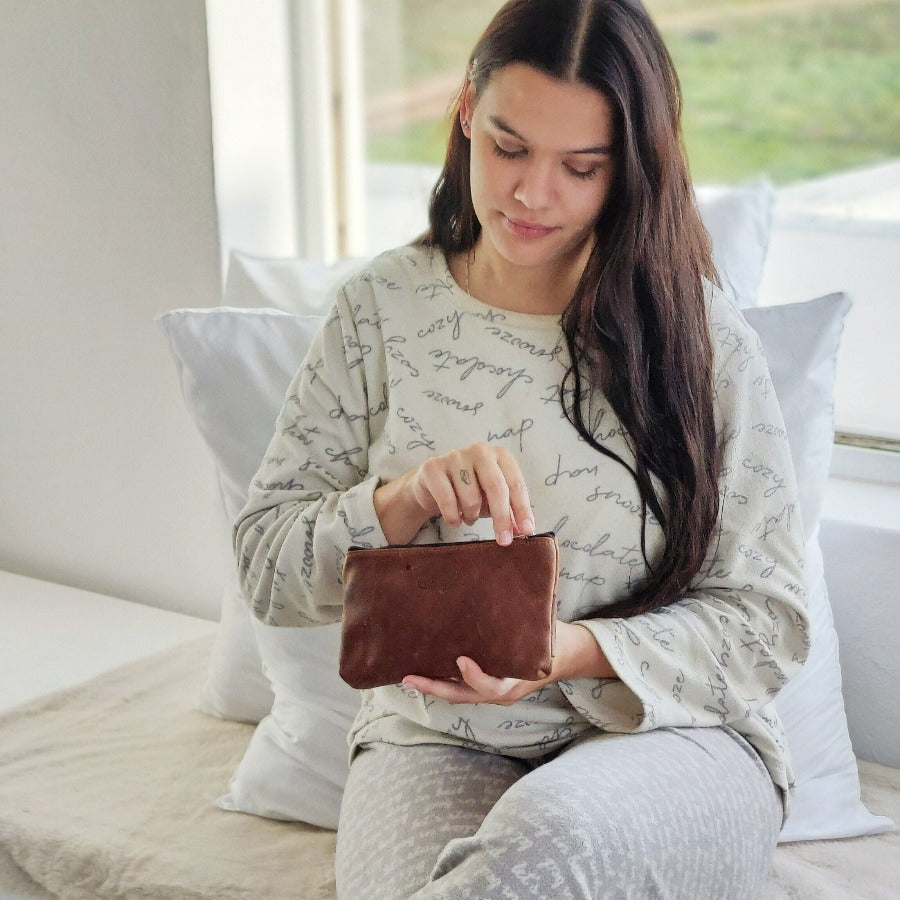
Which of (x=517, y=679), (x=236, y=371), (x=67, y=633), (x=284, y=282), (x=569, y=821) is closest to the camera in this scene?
(x=569, y=821)

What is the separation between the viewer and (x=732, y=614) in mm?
1076

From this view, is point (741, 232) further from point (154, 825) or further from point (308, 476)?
point (154, 825)

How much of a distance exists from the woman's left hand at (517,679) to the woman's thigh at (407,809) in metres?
0.08

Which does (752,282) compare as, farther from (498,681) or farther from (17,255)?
(17,255)

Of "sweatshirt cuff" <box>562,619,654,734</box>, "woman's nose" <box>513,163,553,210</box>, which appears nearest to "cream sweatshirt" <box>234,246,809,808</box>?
"sweatshirt cuff" <box>562,619,654,734</box>

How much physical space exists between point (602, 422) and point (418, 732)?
0.33 m

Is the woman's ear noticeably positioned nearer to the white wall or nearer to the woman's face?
the woman's face

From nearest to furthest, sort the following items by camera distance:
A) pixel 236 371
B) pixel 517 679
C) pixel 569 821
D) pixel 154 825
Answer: pixel 569 821 → pixel 517 679 → pixel 154 825 → pixel 236 371

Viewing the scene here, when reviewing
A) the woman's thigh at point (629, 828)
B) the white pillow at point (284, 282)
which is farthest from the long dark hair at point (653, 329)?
the white pillow at point (284, 282)

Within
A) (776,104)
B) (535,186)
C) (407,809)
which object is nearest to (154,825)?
(407,809)

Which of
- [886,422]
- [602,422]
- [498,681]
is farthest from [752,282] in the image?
[498,681]

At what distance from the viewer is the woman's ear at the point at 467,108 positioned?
112 centimetres

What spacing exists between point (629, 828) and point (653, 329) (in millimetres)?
451

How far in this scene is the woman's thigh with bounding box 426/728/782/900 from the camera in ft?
2.79
